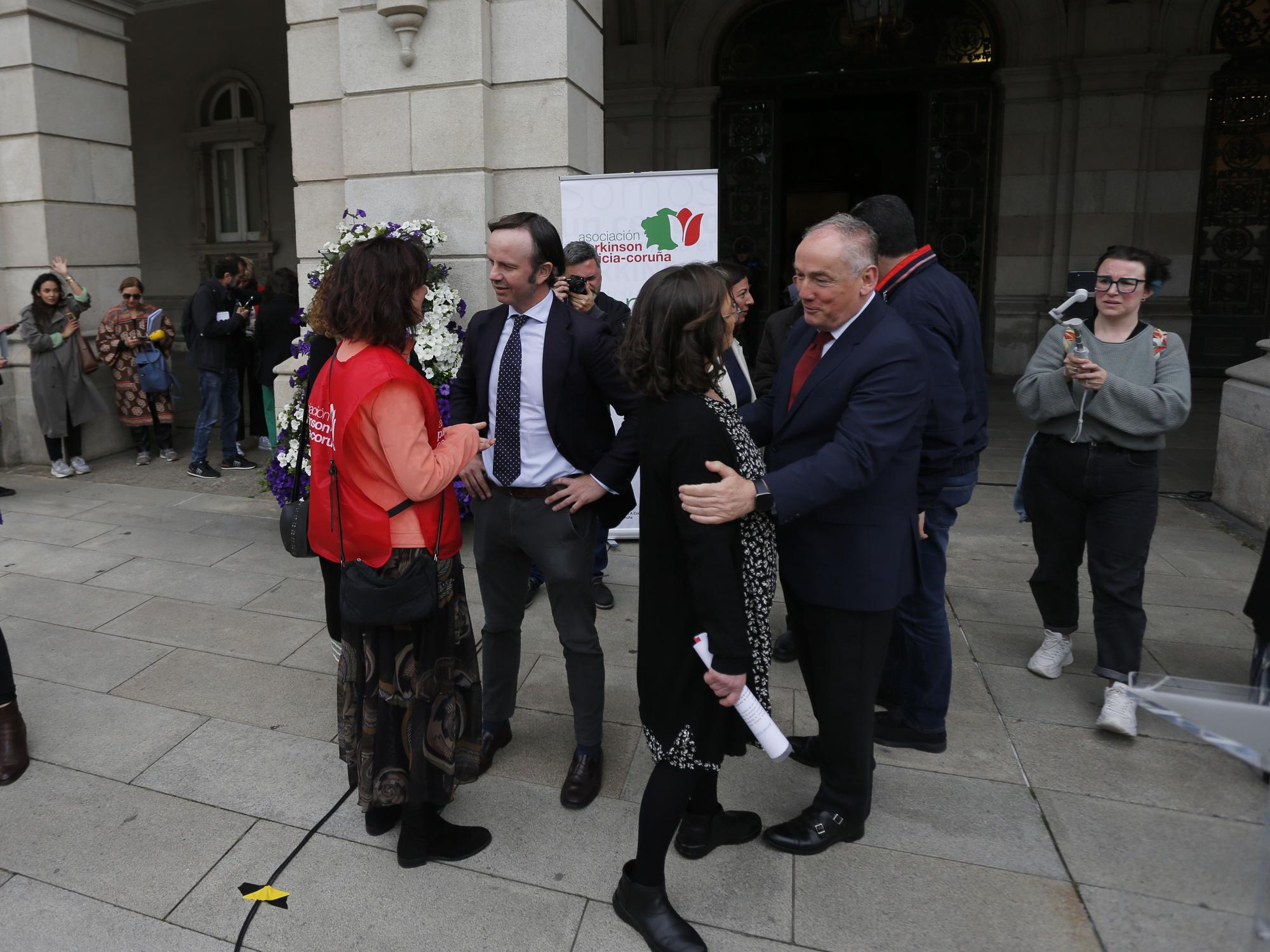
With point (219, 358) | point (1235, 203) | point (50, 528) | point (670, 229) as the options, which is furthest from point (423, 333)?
point (1235, 203)

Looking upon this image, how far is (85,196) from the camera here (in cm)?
880

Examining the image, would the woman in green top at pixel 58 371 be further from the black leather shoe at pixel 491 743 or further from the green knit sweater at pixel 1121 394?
the green knit sweater at pixel 1121 394

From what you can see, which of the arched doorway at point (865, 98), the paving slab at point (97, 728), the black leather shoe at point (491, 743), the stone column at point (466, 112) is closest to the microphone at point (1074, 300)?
the black leather shoe at point (491, 743)

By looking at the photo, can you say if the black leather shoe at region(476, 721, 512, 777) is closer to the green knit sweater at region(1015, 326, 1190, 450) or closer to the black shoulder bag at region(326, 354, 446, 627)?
the black shoulder bag at region(326, 354, 446, 627)

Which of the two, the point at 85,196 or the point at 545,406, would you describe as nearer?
the point at 545,406

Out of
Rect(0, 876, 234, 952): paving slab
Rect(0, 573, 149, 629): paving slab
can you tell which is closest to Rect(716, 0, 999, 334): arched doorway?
Rect(0, 573, 149, 629): paving slab

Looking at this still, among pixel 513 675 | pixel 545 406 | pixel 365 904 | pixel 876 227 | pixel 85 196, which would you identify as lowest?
pixel 365 904

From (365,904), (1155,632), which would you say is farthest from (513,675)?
(1155,632)

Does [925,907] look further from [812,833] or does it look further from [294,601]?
[294,601]

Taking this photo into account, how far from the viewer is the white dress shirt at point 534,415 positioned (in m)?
Result: 3.21

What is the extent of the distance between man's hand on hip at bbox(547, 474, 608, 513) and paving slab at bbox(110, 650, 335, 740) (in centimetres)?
141

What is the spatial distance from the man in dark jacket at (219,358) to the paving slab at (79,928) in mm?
6083

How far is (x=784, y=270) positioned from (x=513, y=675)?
13.1 metres

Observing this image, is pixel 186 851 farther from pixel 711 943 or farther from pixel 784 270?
pixel 784 270
